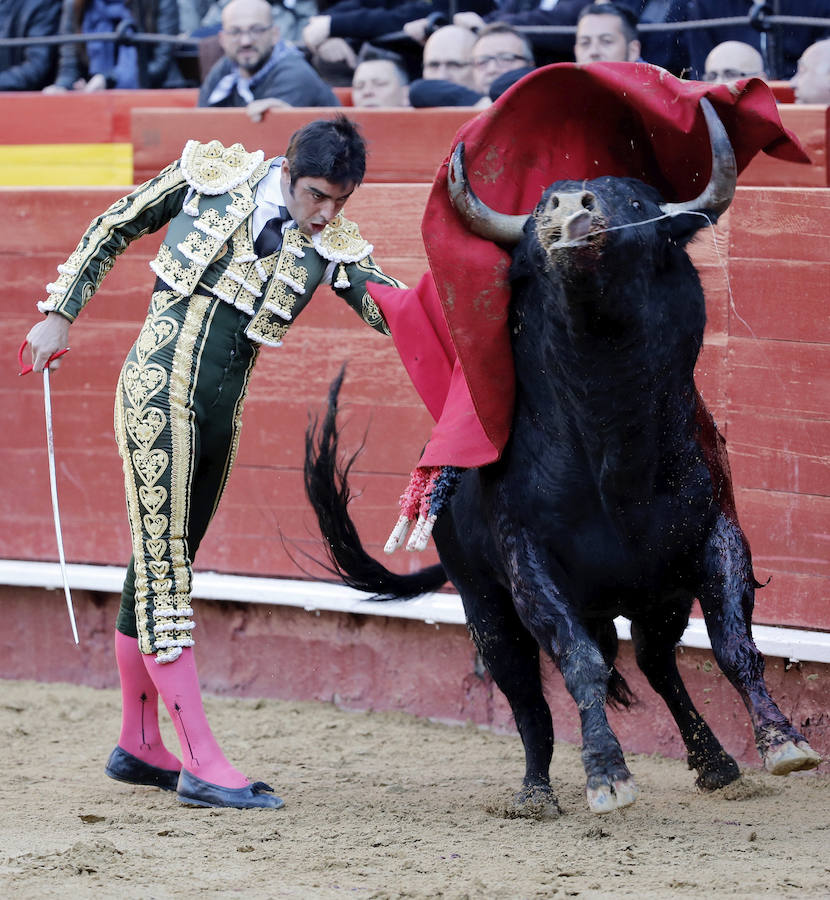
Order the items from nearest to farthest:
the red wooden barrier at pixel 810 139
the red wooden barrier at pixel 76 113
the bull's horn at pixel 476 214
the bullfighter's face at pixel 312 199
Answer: the bull's horn at pixel 476 214 < the bullfighter's face at pixel 312 199 < the red wooden barrier at pixel 810 139 < the red wooden barrier at pixel 76 113

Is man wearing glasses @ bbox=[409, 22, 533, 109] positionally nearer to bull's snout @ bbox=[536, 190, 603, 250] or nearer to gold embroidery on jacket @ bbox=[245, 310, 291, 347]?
gold embroidery on jacket @ bbox=[245, 310, 291, 347]

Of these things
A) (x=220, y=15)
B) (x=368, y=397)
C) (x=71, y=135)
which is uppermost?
(x=220, y=15)

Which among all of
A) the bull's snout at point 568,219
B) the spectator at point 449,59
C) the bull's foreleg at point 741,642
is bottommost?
the bull's foreleg at point 741,642

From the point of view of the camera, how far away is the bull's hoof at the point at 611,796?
3076 millimetres

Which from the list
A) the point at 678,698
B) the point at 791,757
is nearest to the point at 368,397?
the point at 678,698

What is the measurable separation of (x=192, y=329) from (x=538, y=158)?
3.05 ft

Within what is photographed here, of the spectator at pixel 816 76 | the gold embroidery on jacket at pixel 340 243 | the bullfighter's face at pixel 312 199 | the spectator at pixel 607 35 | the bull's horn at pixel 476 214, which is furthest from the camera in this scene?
the spectator at pixel 607 35

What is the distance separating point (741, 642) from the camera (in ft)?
10.7

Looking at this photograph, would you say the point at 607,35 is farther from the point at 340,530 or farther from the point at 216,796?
the point at 216,796

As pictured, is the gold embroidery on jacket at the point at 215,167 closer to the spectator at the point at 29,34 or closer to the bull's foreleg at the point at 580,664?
the bull's foreleg at the point at 580,664

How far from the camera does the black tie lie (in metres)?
3.76

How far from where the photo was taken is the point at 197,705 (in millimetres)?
3855

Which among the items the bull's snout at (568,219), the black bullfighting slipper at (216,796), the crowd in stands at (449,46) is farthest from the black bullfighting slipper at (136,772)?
the crowd in stands at (449,46)

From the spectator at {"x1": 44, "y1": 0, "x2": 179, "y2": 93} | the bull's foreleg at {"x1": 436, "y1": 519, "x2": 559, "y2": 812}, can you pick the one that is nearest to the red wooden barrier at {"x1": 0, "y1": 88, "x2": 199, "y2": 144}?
the spectator at {"x1": 44, "y1": 0, "x2": 179, "y2": 93}
